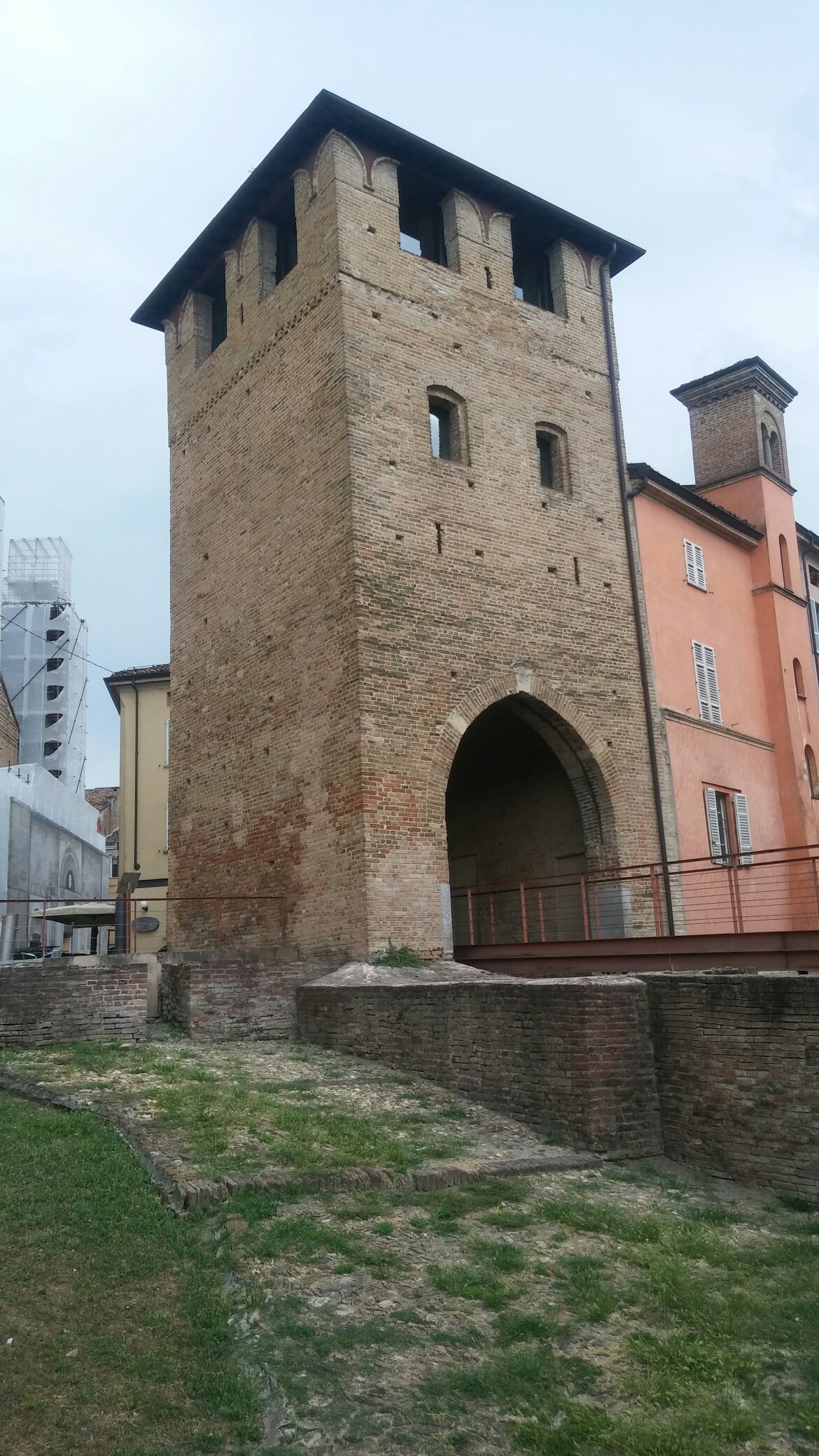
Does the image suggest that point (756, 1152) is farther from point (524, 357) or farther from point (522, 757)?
point (524, 357)

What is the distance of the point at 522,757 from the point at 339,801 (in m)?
4.88

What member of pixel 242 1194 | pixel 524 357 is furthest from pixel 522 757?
pixel 242 1194

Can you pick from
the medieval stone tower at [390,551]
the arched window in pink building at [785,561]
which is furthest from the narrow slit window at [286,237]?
the arched window in pink building at [785,561]

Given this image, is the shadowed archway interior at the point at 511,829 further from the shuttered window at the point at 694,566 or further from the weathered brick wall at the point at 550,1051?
the weathered brick wall at the point at 550,1051

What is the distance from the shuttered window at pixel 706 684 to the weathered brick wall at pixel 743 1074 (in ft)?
35.3

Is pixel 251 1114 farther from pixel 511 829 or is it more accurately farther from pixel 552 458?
pixel 552 458

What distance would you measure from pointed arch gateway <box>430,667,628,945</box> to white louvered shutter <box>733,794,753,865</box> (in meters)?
3.22

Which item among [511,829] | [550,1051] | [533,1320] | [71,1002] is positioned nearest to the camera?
[533,1320]

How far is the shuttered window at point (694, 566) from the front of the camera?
19.3 metres

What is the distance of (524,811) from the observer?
17.8 m

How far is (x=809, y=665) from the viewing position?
22.2 meters

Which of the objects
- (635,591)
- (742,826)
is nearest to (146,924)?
(635,591)

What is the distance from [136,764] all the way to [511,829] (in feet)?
38.7

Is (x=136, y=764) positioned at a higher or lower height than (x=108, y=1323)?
higher
